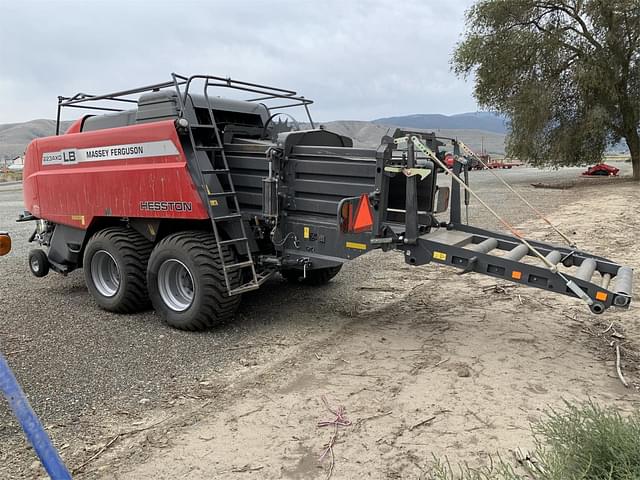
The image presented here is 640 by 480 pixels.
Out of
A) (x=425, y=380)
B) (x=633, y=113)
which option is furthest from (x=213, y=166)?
(x=633, y=113)

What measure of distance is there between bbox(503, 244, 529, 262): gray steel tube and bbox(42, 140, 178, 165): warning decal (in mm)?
3123

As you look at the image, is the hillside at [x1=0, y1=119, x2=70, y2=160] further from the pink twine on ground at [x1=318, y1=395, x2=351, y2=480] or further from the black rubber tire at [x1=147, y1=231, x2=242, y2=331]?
the pink twine on ground at [x1=318, y1=395, x2=351, y2=480]

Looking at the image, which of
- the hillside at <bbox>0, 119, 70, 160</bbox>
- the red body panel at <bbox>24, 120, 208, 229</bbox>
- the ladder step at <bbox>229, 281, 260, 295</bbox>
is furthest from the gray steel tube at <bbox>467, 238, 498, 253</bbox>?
the hillside at <bbox>0, 119, 70, 160</bbox>

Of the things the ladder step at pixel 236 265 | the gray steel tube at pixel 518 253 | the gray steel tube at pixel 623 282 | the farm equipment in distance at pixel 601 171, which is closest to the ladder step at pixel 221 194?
the ladder step at pixel 236 265

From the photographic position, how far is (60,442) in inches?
130

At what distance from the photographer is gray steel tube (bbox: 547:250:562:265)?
451cm

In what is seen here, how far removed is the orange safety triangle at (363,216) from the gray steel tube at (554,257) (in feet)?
4.97

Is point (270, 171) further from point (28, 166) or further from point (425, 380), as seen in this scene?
point (28, 166)

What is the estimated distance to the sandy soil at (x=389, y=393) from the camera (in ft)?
10.1

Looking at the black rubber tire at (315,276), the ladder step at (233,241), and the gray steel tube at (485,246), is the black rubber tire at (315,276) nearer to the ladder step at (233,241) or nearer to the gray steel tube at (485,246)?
the ladder step at (233,241)

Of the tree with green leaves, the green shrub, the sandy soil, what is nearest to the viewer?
the green shrub

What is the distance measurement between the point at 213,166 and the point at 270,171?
2.42ft

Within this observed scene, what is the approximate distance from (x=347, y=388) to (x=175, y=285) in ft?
7.64

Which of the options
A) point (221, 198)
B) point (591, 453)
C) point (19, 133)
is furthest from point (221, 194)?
point (19, 133)
